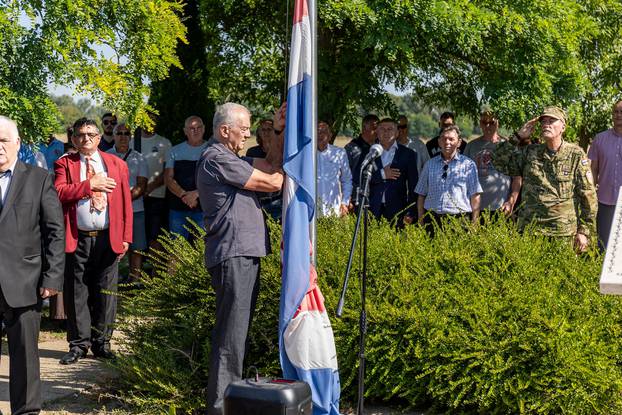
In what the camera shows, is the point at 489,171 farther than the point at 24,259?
Yes

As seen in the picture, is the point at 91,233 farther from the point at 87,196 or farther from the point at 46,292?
the point at 46,292

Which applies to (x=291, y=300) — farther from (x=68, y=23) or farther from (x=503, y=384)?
(x=68, y=23)

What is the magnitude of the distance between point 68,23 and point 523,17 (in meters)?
4.84

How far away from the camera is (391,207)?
10.3m

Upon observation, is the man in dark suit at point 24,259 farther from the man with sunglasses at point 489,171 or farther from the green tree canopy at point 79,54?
the man with sunglasses at point 489,171

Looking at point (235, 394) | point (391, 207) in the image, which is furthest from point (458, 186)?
point (235, 394)

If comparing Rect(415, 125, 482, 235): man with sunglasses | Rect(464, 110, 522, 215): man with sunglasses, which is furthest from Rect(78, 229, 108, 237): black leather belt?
Rect(464, 110, 522, 215): man with sunglasses

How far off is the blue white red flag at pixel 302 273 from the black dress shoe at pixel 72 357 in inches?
106

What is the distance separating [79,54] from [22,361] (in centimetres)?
290

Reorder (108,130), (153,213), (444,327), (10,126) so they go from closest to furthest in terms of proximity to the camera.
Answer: (10,126), (444,327), (153,213), (108,130)

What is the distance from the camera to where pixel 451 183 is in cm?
921

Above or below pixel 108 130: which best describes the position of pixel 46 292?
below

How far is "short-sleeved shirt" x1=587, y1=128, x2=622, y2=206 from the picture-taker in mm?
9445

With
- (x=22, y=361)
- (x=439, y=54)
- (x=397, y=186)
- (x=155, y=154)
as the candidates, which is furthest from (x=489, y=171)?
(x=22, y=361)
